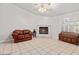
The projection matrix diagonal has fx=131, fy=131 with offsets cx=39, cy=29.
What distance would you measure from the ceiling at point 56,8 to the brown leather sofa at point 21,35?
68cm

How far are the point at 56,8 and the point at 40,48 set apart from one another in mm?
1352

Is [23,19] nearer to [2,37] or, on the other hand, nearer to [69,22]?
[2,37]

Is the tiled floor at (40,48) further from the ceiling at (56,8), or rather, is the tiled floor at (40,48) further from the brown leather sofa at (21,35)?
the ceiling at (56,8)

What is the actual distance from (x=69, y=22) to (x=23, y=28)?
56.4 inches

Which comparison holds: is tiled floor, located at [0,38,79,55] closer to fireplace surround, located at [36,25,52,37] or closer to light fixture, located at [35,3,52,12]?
fireplace surround, located at [36,25,52,37]

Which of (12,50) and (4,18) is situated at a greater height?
(4,18)

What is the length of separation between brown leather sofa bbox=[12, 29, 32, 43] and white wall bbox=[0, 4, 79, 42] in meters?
0.15

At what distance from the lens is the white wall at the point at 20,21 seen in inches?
158

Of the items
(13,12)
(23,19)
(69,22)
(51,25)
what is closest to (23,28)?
(23,19)

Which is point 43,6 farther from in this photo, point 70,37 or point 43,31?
point 70,37

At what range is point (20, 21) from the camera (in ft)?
13.6

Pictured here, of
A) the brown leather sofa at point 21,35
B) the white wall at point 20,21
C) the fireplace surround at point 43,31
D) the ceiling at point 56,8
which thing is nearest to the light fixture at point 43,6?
the ceiling at point 56,8
